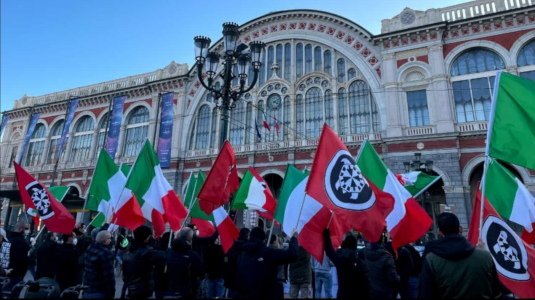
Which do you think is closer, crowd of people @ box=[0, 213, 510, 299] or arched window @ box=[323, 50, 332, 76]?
crowd of people @ box=[0, 213, 510, 299]

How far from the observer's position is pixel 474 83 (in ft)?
64.1

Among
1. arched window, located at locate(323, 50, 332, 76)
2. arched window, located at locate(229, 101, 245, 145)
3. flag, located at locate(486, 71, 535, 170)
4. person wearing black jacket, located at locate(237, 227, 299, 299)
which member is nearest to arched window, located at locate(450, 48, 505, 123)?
arched window, located at locate(323, 50, 332, 76)

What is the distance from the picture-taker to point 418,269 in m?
6.72

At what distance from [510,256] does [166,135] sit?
23081 millimetres

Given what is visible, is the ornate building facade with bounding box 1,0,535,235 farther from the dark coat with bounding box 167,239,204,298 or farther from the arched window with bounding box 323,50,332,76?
the dark coat with bounding box 167,239,204,298

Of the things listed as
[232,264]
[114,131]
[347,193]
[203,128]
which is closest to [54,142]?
[114,131]

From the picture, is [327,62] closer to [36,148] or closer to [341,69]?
[341,69]

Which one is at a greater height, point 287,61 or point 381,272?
point 287,61

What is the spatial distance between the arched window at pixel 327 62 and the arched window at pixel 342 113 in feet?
6.21

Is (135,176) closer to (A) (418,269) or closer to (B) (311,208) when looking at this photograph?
(B) (311,208)

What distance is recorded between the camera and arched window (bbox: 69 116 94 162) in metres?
31.8

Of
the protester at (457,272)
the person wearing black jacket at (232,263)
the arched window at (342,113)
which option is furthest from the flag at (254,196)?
the arched window at (342,113)

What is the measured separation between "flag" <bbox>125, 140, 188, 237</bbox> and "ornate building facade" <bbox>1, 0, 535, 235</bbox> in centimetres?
1467

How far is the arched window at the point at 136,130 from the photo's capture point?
2939cm
